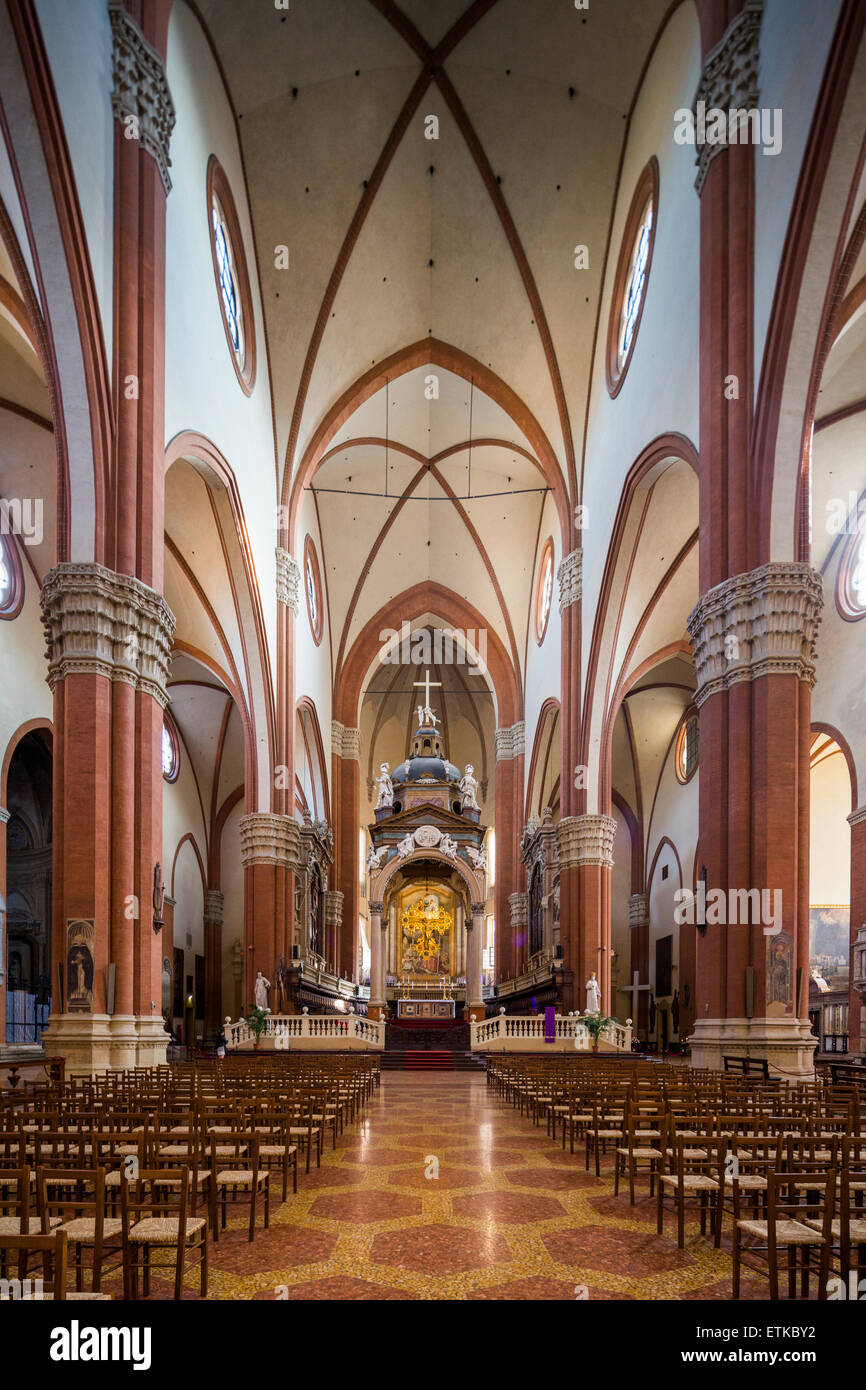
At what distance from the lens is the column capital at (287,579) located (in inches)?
1074

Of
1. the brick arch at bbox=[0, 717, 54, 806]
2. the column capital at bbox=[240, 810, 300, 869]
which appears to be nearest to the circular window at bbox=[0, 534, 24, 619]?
the brick arch at bbox=[0, 717, 54, 806]

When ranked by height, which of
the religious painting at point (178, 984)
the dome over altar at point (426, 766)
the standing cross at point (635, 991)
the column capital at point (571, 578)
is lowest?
the standing cross at point (635, 991)

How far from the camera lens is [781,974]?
13156mm

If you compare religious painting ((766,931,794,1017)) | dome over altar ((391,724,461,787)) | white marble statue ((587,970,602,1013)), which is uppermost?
dome over altar ((391,724,461,787))

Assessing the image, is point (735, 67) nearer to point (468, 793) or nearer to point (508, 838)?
point (508, 838)

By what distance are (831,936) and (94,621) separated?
73.2 ft

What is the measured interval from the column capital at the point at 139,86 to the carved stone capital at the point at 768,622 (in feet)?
35.8

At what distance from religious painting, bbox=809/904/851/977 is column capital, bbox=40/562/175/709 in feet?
69.2

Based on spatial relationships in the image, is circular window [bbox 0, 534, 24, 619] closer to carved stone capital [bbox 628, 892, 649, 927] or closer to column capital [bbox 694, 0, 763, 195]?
column capital [bbox 694, 0, 763, 195]

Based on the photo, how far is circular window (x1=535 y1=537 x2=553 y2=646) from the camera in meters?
33.8

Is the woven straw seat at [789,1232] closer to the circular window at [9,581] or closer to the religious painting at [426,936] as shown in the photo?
the circular window at [9,581]

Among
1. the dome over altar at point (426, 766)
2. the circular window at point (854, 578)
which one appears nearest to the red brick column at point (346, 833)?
the dome over altar at point (426, 766)

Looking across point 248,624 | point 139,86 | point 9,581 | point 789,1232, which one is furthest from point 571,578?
point 789,1232
